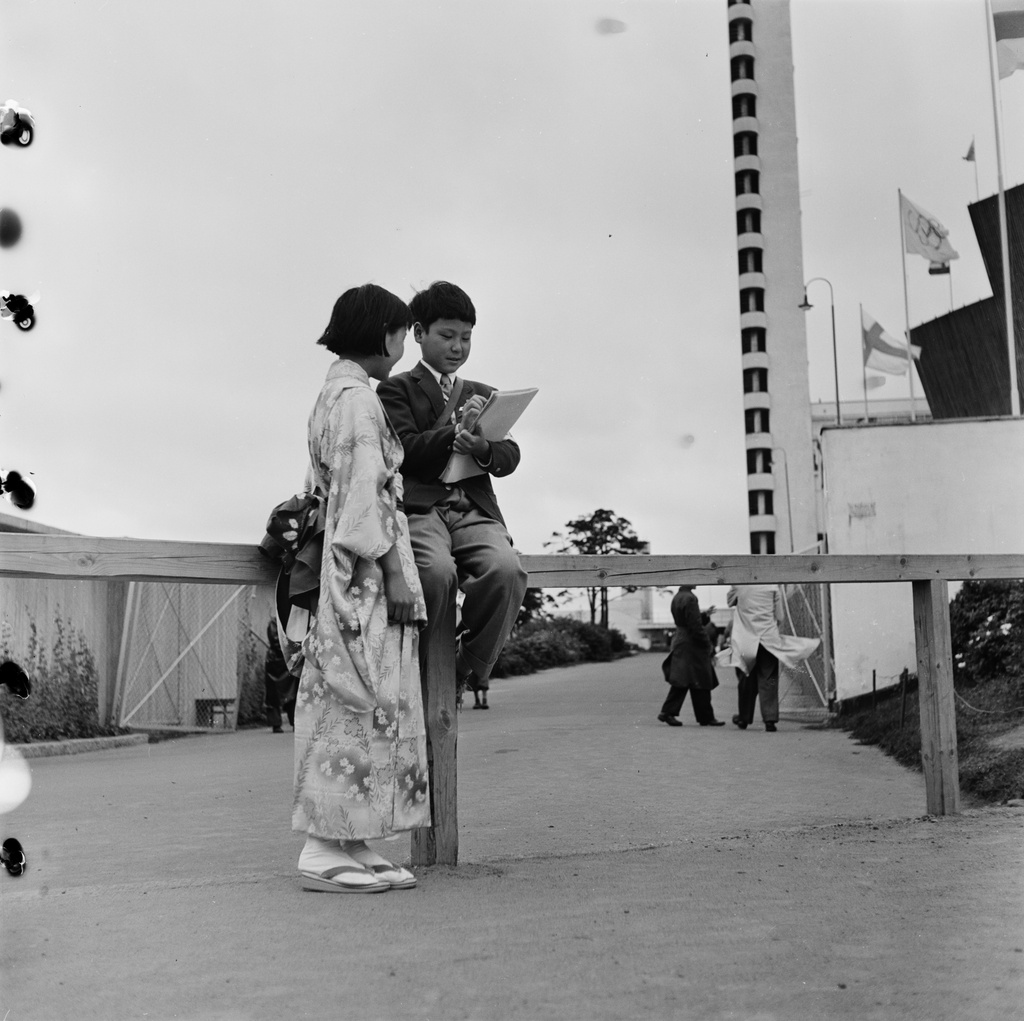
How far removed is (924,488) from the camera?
13953 millimetres

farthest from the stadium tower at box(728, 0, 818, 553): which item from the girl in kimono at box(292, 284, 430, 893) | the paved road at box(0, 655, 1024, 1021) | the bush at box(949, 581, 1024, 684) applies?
the girl in kimono at box(292, 284, 430, 893)

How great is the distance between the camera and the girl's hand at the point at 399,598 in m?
3.88

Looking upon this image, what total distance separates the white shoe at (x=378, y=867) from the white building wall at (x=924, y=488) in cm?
1045

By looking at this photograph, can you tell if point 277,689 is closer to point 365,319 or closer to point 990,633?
point 990,633

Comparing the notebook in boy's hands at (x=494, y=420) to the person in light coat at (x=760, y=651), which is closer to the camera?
the notebook in boy's hands at (x=494, y=420)

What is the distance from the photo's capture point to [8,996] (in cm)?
284

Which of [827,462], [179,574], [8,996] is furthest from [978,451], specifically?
[8,996]

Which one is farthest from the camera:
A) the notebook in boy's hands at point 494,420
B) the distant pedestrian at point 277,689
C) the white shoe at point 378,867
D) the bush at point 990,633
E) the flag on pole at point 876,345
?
the flag on pole at point 876,345

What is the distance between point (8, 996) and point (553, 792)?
17.5 feet

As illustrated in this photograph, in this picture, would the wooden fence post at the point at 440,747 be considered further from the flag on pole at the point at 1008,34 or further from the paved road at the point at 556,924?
the flag on pole at the point at 1008,34

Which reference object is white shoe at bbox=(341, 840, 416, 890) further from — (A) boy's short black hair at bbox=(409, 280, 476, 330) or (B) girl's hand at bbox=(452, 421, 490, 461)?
(A) boy's short black hair at bbox=(409, 280, 476, 330)

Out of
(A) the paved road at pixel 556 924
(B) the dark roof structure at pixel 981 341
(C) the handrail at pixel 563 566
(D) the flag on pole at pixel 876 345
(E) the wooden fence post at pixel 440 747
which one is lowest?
(A) the paved road at pixel 556 924

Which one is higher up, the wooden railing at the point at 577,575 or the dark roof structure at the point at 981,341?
the dark roof structure at the point at 981,341

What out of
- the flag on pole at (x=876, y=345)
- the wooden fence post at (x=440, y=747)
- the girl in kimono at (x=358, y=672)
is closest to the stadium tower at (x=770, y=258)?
the flag on pole at (x=876, y=345)
